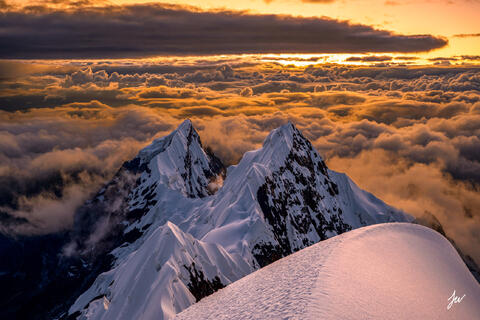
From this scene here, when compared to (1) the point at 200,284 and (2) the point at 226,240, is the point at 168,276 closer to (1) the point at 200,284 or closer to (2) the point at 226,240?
(1) the point at 200,284

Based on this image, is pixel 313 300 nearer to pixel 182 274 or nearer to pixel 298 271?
pixel 298 271

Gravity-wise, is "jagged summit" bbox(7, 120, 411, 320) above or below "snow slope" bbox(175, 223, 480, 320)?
below

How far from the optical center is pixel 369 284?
17844 mm

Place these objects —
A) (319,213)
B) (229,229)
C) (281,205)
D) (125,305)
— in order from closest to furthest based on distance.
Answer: (125,305) < (229,229) < (281,205) < (319,213)

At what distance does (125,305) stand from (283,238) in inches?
3243

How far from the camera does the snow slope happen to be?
15783 mm

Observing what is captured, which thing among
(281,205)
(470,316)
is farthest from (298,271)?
(281,205)

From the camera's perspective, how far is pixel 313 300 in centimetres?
1573

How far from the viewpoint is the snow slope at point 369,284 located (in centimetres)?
1578

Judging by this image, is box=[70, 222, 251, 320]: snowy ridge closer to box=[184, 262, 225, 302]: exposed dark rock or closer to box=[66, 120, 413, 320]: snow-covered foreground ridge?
box=[184, 262, 225, 302]: exposed dark rock
